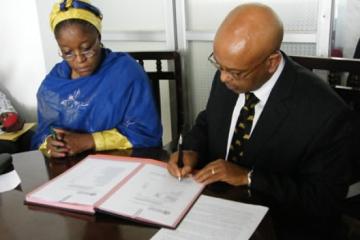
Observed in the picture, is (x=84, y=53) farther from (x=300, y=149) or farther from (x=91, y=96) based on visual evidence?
(x=300, y=149)

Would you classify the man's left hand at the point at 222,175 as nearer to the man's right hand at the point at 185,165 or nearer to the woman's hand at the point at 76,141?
the man's right hand at the point at 185,165

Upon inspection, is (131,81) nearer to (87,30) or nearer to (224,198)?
(87,30)

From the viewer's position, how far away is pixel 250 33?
1064mm

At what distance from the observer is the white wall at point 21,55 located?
282 centimetres

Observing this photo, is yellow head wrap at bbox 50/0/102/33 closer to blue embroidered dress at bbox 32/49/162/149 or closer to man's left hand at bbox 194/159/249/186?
blue embroidered dress at bbox 32/49/162/149

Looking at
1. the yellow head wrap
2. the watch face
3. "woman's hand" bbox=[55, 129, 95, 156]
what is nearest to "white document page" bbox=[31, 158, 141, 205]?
"woman's hand" bbox=[55, 129, 95, 156]

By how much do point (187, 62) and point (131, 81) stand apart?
0.95m

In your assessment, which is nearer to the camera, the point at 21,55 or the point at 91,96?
the point at 91,96

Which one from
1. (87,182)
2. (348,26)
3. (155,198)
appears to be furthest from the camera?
(348,26)

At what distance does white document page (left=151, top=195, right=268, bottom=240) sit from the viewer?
880mm

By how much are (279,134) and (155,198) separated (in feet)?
1.48

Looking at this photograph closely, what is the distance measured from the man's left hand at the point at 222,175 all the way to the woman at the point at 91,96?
48 centimetres

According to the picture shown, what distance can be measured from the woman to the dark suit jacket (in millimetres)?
513

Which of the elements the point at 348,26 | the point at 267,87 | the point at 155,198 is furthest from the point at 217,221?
the point at 348,26
